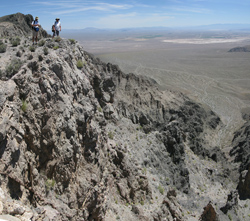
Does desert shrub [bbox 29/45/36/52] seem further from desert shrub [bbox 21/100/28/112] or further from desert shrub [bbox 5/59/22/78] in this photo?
desert shrub [bbox 21/100/28/112]

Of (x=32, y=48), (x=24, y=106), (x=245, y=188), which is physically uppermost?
(x=32, y=48)

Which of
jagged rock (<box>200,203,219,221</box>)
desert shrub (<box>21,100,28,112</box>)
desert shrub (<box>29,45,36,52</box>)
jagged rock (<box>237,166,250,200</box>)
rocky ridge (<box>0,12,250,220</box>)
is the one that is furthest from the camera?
jagged rock (<box>237,166,250,200</box>)

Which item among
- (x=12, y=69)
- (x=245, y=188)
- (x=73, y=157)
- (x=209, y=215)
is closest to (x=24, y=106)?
(x=12, y=69)

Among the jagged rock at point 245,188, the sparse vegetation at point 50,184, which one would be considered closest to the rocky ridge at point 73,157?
the sparse vegetation at point 50,184

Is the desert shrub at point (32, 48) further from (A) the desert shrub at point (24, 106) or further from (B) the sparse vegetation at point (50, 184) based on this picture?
(B) the sparse vegetation at point (50, 184)

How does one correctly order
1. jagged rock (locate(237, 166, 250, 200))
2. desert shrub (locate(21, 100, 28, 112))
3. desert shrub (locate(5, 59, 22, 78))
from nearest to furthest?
desert shrub (locate(21, 100, 28, 112)), desert shrub (locate(5, 59, 22, 78)), jagged rock (locate(237, 166, 250, 200))

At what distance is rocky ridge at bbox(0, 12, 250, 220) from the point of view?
6.02 meters

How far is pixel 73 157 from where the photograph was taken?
7.79m

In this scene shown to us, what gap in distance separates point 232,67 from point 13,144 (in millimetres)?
96543

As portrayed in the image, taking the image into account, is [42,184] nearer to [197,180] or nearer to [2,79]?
[2,79]

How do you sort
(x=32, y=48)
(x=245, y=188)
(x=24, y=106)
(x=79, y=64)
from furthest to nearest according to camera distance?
(x=245, y=188) < (x=79, y=64) < (x=32, y=48) < (x=24, y=106)

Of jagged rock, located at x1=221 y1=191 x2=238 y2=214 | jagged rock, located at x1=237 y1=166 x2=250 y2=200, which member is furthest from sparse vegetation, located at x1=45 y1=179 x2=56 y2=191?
jagged rock, located at x1=237 y1=166 x2=250 y2=200

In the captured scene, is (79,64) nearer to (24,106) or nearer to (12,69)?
(12,69)

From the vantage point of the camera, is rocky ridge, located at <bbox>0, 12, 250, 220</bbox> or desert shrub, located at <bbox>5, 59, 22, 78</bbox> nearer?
rocky ridge, located at <bbox>0, 12, 250, 220</bbox>
